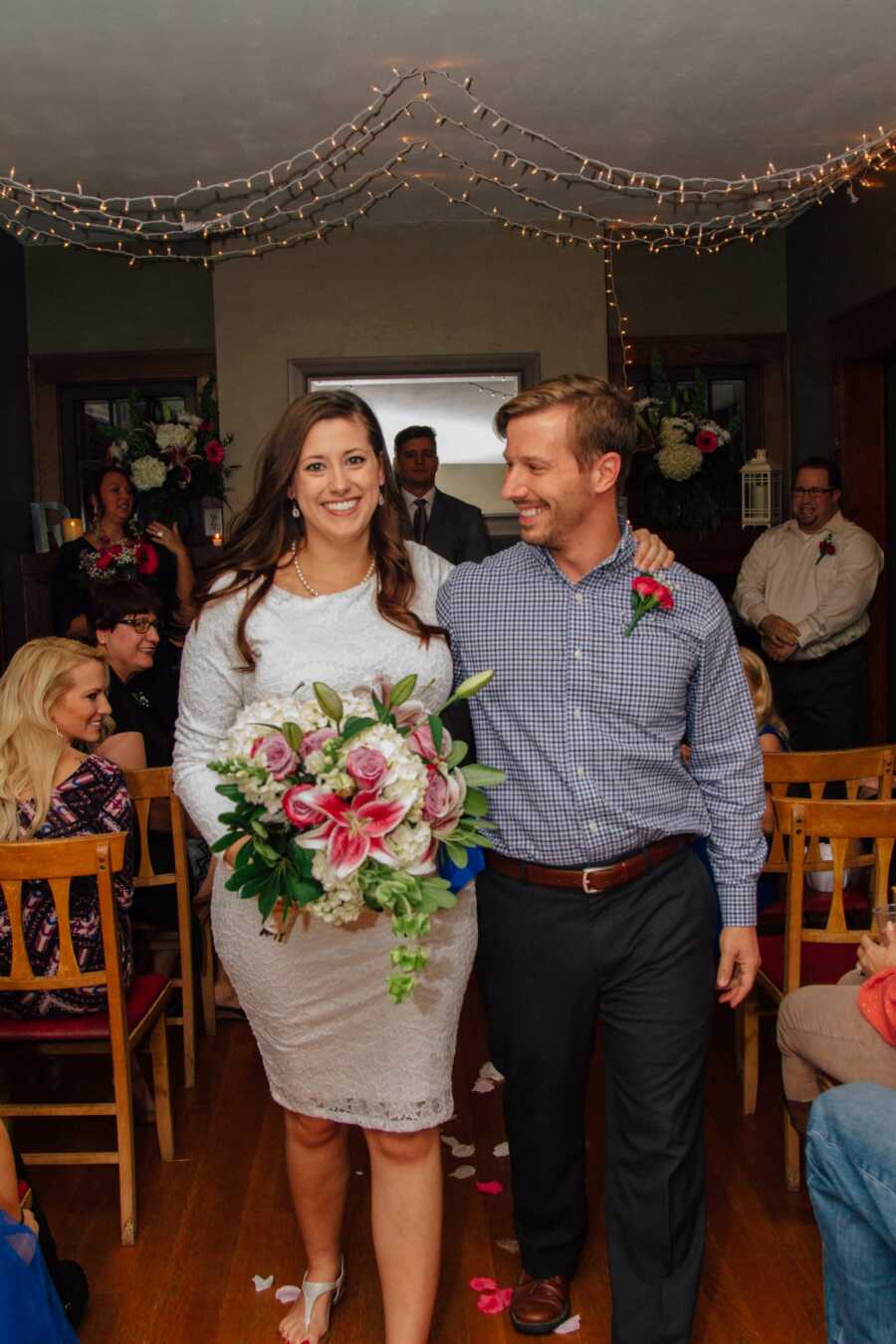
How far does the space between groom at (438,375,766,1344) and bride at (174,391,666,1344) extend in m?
0.13

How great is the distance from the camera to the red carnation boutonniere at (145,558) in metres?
6.05

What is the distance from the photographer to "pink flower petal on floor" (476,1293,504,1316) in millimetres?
2572

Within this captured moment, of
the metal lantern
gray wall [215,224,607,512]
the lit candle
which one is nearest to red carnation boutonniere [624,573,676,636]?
the lit candle

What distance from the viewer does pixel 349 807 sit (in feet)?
5.92

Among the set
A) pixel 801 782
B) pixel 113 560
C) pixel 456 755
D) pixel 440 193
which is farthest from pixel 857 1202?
pixel 440 193

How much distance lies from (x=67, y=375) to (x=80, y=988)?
5.09 m

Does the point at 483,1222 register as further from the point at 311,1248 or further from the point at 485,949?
the point at 485,949

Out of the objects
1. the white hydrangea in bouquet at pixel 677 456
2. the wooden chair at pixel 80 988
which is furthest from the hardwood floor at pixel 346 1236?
the white hydrangea in bouquet at pixel 677 456

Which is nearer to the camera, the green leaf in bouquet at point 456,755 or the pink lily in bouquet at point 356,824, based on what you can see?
the pink lily in bouquet at point 356,824

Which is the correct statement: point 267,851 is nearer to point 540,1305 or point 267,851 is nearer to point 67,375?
point 540,1305

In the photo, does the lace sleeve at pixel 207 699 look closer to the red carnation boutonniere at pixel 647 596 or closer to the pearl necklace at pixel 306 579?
the pearl necklace at pixel 306 579

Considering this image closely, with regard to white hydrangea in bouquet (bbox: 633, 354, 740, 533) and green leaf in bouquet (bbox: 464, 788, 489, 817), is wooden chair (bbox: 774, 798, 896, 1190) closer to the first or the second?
green leaf in bouquet (bbox: 464, 788, 489, 817)

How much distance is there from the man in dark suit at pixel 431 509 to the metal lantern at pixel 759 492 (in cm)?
162

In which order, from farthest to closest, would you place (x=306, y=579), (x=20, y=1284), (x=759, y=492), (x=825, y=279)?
(x=759, y=492)
(x=825, y=279)
(x=306, y=579)
(x=20, y=1284)
